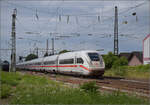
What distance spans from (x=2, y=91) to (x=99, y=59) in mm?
13475

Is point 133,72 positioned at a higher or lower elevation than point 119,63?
lower

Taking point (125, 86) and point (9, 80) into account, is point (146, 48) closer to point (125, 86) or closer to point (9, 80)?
point (125, 86)

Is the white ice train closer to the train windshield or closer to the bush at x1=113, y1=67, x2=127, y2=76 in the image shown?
the train windshield

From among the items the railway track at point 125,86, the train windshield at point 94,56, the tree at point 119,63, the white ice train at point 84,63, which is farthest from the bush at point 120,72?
the railway track at point 125,86

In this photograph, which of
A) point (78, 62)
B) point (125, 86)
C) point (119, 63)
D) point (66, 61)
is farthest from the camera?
point (119, 63)

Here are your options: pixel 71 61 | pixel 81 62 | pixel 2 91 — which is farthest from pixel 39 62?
pixel 2 91

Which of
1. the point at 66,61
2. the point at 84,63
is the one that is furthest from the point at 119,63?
the point at 84,63

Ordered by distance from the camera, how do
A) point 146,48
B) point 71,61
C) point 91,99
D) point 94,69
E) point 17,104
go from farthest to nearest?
point 146,48 < point 71,61 < point 94,69 < point 91,99 < point 17,104

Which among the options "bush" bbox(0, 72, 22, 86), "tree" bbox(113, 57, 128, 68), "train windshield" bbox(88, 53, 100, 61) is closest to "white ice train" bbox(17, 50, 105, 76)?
"train windshield" bbox(88, 53, 100, 61)

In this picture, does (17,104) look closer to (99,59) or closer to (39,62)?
(99,59)

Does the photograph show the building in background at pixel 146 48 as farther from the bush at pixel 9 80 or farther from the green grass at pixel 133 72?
the bush at pixel 9 80

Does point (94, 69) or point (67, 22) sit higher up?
point (67, 22)

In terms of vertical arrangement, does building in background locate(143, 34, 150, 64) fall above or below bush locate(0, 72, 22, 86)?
above

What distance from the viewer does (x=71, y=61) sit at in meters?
24.2
